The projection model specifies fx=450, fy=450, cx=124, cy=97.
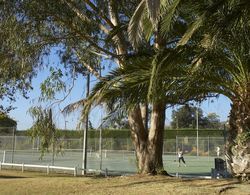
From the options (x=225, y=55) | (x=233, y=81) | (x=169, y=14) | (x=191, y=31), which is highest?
(x=169, y=14)

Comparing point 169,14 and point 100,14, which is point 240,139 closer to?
point 169,14

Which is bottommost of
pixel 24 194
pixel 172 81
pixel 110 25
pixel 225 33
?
pixel 24 194

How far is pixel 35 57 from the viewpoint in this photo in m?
17.2

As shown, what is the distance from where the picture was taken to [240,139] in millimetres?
11266

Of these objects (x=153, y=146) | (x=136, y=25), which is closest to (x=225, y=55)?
(x=136, y=25)

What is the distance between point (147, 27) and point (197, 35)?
156 cm

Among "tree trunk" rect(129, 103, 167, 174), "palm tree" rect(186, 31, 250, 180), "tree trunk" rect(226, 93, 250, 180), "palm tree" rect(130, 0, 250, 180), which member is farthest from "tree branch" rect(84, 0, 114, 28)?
"tree trunk" rect(226, 93, 250, 180)

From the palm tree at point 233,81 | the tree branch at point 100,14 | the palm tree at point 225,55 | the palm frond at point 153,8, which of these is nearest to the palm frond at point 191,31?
the palm tree at point 225,55

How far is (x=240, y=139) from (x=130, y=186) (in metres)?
3.70

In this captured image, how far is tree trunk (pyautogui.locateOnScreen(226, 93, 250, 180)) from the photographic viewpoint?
11.2 meters

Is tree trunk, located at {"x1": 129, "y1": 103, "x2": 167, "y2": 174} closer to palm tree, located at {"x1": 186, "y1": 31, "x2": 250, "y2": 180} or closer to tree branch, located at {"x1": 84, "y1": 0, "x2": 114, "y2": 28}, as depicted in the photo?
tree branch, located at {"x1": 84, "y1": 0, "x2": 114, "y2": 28}

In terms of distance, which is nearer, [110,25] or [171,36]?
[171,36]

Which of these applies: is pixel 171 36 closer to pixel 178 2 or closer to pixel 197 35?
pixel 197 35

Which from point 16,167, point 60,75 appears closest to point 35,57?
point 60,75
